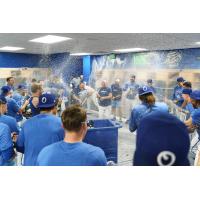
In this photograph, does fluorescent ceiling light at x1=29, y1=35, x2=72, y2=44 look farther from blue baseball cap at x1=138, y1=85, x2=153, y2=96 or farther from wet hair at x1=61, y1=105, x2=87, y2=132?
blue baseball cap at x1=138, y1=85, x2=153, y2=96

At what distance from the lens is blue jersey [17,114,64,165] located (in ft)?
6.06

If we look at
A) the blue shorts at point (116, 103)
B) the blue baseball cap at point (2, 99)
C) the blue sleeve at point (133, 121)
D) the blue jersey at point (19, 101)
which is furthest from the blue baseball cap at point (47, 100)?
the blue sleeve at point (133, 121)

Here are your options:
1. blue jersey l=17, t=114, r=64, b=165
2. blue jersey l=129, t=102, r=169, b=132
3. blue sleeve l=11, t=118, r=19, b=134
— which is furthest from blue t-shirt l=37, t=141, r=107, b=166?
blue sleeve l=11, t=118, r=19, b=134

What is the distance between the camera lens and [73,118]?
1.64 metres

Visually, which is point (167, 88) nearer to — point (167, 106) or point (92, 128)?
point (167, 106)

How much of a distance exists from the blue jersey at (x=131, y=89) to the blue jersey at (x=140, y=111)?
0.08m

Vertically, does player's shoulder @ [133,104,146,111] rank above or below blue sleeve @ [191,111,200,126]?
above

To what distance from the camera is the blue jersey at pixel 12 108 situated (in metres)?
1.96

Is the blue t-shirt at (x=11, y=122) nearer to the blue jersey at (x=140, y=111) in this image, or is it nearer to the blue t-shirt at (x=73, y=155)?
the blue t-shirt at (x=73, y=155)

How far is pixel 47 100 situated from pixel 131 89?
1.81 ft

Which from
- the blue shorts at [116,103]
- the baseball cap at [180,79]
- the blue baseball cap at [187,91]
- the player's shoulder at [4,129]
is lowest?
the player's shoulder at [4,129]

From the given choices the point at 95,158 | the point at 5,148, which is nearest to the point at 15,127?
the point at 5,148

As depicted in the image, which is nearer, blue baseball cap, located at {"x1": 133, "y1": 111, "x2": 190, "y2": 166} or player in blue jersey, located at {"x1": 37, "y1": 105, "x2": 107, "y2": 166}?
player in blue jersey, located at {"x1": 37, "y1": 105, "x2": 107, "y2": 166}
